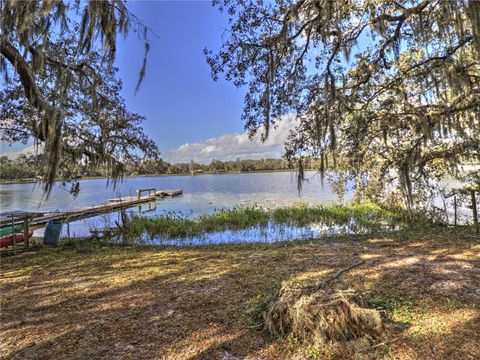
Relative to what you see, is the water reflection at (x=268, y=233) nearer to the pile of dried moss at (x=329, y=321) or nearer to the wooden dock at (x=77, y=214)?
the wooden dock at (x=77, y=214)

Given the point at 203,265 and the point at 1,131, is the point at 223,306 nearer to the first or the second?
the point at 203,265

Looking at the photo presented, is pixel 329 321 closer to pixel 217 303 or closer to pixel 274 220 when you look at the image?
pixel 217 303

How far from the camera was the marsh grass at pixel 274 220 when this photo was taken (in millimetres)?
10945

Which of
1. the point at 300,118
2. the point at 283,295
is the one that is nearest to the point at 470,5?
the point at 300,118

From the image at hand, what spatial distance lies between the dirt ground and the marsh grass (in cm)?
502

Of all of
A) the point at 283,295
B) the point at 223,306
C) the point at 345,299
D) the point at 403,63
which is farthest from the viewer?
the point at 403,63

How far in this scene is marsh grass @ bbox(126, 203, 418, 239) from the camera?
35.9 ft

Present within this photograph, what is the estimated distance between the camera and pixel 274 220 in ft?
40.0

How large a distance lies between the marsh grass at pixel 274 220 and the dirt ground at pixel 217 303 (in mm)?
5019

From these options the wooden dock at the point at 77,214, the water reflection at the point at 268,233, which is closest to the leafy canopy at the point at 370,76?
the water reflection at the point at 268,233

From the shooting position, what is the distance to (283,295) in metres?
2.91

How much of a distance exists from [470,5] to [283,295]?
13.7 feet

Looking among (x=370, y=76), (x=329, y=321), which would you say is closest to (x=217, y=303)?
(x=329, y=321)

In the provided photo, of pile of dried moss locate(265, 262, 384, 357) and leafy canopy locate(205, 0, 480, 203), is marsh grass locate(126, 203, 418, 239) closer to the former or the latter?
leafy canopy locate(205, 0, 480, 203)
